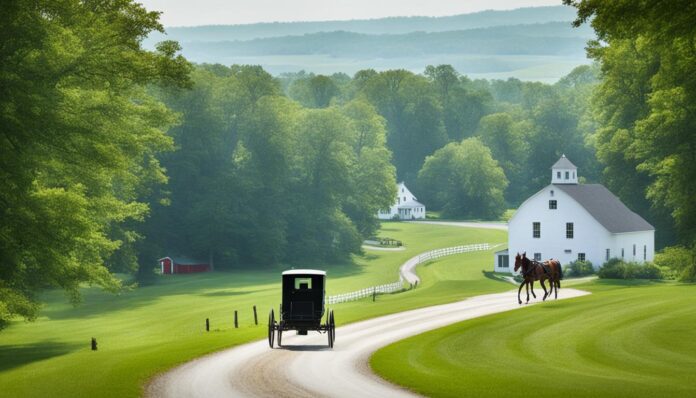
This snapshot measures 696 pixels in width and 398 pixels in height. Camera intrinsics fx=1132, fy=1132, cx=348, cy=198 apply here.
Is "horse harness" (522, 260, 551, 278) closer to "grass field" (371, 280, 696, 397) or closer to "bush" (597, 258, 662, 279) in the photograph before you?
"grass field" (371, 280, 696, 397)

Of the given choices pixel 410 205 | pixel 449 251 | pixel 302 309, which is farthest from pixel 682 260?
pixel 410 205

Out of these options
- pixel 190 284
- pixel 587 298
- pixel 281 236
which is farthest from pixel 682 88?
pixel 281 236

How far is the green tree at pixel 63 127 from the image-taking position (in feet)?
162

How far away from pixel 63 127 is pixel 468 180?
129723mm

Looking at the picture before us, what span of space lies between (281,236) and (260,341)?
3209 inches

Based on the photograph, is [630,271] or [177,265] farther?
[177,265]

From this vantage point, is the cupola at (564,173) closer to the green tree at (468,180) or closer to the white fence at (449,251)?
the white fence at (449,251)

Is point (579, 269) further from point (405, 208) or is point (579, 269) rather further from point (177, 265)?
point (405, 208)

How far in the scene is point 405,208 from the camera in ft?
623

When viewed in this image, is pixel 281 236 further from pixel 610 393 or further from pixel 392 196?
pixel 610 393

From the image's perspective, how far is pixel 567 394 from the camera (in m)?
27.6

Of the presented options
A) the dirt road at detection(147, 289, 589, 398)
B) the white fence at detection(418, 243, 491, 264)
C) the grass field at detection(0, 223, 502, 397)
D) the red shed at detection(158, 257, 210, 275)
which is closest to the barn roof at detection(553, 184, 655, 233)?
the grass field at detection(0, 223, 502, 397)

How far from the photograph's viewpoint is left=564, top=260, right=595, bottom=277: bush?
308 feet

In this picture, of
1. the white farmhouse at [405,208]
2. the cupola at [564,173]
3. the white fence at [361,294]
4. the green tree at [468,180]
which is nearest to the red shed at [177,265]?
the white fence at [361,294]
